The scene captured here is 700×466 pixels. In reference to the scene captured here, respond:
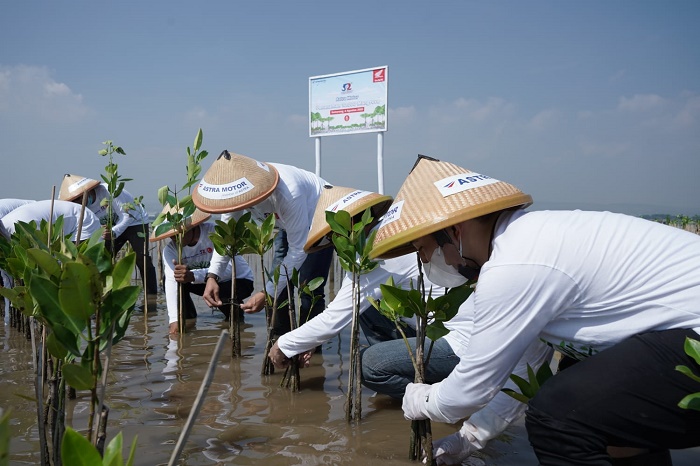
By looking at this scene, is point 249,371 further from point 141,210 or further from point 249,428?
point 141,210

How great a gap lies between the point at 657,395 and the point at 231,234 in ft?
9.18

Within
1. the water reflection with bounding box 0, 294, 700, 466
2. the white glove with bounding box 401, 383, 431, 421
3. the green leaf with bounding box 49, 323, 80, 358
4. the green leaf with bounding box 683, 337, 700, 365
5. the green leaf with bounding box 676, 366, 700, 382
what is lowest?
the water reflection with bounding box 0, 294, 700, 466

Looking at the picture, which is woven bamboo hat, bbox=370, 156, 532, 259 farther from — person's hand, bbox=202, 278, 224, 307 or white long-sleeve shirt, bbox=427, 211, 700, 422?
person's hand, bbox=202, 278, 224, 307

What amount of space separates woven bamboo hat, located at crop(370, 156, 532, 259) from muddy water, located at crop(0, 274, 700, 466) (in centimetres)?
105

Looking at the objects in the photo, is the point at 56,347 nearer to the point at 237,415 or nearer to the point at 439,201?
the point at 439,201

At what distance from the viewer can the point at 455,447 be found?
2164mm

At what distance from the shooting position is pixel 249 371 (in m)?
3.78

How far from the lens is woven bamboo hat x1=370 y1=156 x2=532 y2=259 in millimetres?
1704

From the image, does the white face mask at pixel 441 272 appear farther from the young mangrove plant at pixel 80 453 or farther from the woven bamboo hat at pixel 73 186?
the woven bamboo hat at pixel 73 186

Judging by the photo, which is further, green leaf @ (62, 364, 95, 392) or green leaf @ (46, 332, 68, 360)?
green leaf @ (46, 332, 68, 360)

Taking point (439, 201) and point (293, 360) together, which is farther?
point (293, 360)

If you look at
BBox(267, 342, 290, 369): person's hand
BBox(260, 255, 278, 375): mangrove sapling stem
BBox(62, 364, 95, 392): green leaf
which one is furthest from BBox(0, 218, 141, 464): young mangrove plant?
BBox(260, 255, 278, 375): mangrove sapling stem

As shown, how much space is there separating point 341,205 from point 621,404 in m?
1.66

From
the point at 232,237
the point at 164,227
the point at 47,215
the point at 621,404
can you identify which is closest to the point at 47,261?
the point at 621,404
